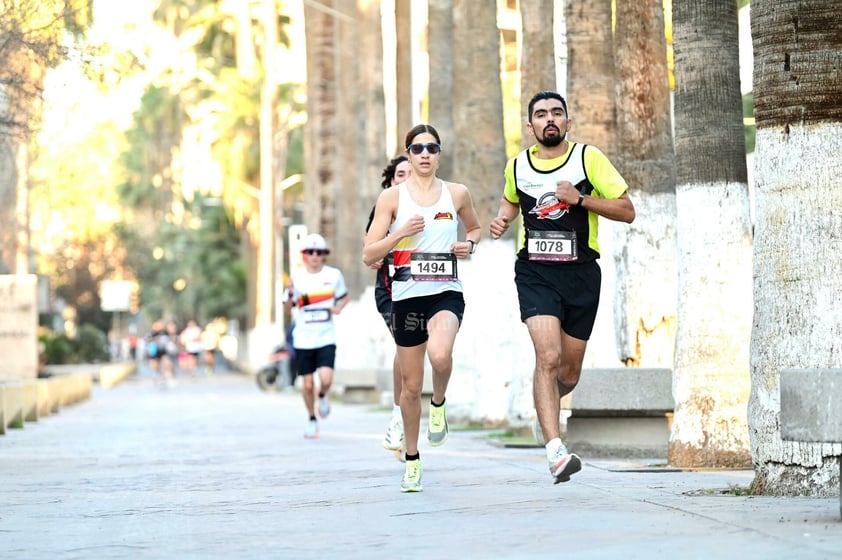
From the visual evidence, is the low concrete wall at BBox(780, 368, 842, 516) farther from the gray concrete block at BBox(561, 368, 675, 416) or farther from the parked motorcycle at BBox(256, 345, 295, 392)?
the parked motorcycle at BBox(256, 345, 295, 392)

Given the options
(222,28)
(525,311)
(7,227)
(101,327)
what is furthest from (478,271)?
(101,327)

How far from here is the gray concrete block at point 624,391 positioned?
13.8m

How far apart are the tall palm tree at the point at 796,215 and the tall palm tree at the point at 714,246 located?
2.25m

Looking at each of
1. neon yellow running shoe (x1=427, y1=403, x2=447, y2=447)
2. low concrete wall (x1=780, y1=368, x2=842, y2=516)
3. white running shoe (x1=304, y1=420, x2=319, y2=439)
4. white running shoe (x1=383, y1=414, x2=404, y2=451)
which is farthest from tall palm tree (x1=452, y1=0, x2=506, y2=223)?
low concrete wall (x1=780, y1=368, x2=842, y2=516)

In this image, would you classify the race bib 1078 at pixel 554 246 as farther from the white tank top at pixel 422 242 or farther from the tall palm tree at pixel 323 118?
the tall palm tree at pixel 323 118

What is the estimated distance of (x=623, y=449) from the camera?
46.4 ft

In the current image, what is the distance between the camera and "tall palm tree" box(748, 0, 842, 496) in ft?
31.1

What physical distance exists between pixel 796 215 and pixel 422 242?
2.28 m

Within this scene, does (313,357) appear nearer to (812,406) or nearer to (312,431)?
(312,431)

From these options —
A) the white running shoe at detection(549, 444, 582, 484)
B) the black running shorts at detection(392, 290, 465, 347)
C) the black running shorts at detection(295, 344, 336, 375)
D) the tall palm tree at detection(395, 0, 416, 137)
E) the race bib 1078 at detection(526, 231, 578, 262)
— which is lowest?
the white running shoe at detection(549, 444, 582, 484)

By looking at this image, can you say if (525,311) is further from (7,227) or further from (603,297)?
(7,227)

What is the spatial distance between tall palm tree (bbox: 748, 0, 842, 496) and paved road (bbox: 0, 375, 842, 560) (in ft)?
1.04

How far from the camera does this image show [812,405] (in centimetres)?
841

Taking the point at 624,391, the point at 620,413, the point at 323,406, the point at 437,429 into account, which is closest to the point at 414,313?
the point at 437,429
